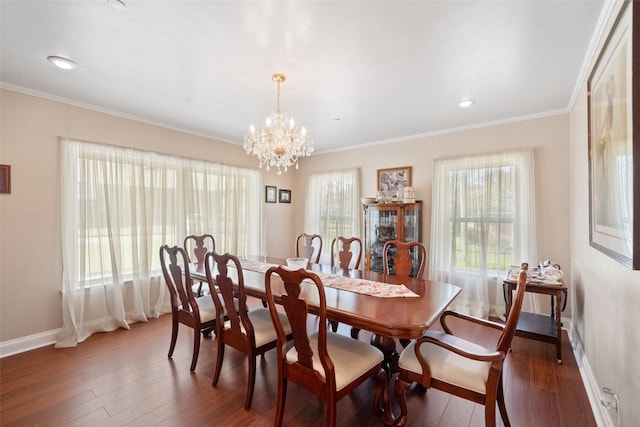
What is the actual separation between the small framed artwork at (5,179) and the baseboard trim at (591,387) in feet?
16.0

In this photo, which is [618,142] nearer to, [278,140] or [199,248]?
[278,140]

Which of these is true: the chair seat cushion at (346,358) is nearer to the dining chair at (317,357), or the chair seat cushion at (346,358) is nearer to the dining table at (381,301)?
the dining chair at (317,357)

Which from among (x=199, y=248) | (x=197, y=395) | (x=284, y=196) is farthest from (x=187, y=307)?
(x=284, y=196)

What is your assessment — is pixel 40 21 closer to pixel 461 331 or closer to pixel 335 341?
pixel 335 341

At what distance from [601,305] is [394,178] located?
2.87 metres

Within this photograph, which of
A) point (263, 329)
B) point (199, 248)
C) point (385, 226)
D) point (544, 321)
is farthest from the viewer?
point (385, 226)

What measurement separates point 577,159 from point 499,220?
3.29 ft

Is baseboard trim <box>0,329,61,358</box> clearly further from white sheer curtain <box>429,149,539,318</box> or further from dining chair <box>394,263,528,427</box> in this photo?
white sheer curtain <box>429,149,539,318</box>

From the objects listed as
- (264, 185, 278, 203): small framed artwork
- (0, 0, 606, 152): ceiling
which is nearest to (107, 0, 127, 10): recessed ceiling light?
(0, 0, 606, 152): ceiling

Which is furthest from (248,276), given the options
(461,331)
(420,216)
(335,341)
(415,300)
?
(420,216)

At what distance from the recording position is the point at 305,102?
2936 mm

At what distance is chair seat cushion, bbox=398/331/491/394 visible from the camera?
1489mm

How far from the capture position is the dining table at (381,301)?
1.50 meters

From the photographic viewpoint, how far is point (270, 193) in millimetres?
5160
